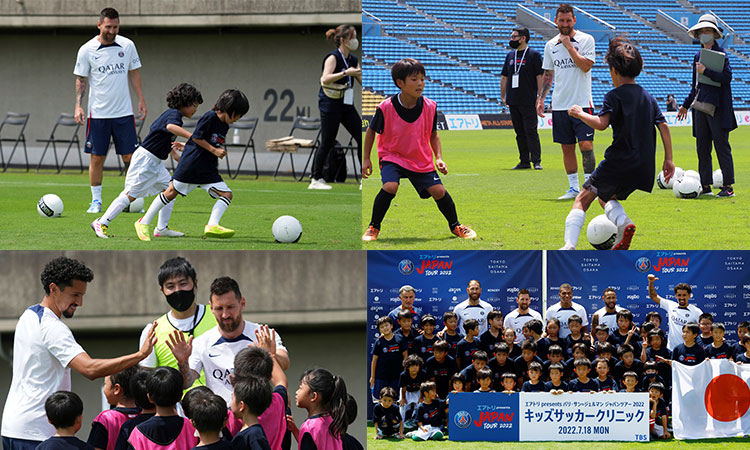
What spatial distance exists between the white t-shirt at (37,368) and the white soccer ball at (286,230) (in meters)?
4.86

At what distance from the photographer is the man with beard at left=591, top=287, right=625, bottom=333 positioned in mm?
10203

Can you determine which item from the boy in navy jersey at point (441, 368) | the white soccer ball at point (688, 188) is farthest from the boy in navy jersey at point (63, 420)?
the white soccer ball at point (688, 188)

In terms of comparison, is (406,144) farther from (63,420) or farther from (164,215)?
(63,420)

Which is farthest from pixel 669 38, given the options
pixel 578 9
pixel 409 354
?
pixel 409 354

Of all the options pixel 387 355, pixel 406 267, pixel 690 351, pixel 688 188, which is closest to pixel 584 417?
pixel 690 351

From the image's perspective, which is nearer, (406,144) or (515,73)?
(406,144)

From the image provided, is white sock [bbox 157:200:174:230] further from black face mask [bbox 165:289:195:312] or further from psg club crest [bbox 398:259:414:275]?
black face mask [bbox 165:289:195:312]

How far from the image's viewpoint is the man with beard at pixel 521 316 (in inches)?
400

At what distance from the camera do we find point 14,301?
10242 millimetres

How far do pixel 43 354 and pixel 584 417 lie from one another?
5.83 meters

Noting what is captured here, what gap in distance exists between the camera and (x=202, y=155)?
364 inches

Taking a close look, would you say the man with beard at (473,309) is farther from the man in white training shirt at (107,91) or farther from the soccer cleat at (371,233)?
the man in white training shirt at (107,91)

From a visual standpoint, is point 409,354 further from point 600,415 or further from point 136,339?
point 136,339

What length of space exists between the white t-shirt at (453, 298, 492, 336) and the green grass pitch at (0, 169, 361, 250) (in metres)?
1.27
